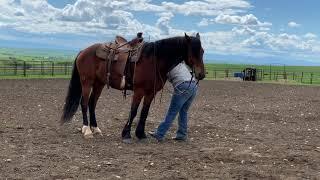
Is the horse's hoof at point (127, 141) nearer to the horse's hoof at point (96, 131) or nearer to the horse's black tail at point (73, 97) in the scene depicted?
the horse's hoof at point (96, 131)

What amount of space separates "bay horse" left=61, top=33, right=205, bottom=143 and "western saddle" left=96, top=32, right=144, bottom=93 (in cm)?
11

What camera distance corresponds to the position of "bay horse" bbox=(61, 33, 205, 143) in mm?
8922

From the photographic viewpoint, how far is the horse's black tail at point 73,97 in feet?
34.0

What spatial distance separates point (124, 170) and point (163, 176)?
2.11 ft

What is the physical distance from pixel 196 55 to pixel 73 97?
319 cm

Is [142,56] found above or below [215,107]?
above

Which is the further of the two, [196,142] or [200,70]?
[196,142]

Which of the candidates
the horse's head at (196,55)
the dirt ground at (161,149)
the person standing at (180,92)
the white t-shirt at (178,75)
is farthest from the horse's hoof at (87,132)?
the horse's head at (196,55)

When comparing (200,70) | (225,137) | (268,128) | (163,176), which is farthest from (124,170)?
(268,128)

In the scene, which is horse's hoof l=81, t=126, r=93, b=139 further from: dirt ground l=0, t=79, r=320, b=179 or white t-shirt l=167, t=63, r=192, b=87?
white t-shirt l=167, t=63, r=192, b=87

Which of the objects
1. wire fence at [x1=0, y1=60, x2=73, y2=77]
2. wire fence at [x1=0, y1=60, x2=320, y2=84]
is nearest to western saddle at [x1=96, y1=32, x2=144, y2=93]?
wire fence at [x1=0, y1=60, x2=320, y2=84]

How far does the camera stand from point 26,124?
11.0 meters

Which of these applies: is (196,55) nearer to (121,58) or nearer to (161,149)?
(121,58)

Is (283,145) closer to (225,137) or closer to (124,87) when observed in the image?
(225,137)
